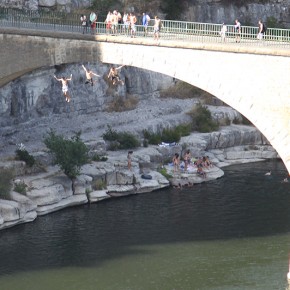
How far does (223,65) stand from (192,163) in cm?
1424

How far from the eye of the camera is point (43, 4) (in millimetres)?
50094

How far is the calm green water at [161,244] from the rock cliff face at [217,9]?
12510 millimetres

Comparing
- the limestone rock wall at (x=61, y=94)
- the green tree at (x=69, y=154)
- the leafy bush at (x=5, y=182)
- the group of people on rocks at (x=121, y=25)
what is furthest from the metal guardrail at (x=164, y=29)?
the leafy bush at (x=5, y=182)

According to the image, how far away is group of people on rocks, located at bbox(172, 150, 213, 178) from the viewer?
45522mm

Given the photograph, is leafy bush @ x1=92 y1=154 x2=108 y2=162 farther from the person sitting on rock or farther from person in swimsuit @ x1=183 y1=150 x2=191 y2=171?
the person sitting on rock

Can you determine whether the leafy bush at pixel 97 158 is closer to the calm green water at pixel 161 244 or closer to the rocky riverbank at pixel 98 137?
the rocky riverbank at pixel 98 137

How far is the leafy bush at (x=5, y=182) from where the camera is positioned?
3875 centimetres

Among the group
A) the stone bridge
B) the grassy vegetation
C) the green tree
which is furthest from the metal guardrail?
the grassy vegetation

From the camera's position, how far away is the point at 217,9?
60156 mm

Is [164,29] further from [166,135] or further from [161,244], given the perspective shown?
[166,135]

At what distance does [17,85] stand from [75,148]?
5.42 meters

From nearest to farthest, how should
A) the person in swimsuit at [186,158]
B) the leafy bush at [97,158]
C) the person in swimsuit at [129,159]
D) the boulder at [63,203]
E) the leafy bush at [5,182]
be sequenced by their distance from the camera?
the leafy bush at [5,182], the boulder at [63,203], the person in swimsuit at [129,159], the leafy bush at [97,158], the person in swimsuit at [186,158]

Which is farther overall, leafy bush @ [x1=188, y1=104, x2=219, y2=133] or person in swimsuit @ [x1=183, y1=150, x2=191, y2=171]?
leafy bush @ [x1=188, y1=104, x2=219, y2=133]

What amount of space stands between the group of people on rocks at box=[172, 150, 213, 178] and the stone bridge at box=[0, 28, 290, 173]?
1033cm
